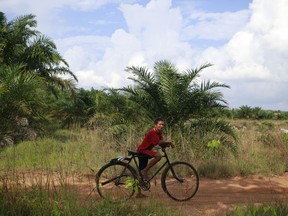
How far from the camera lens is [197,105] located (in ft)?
45.3

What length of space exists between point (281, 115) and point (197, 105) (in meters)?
29.4

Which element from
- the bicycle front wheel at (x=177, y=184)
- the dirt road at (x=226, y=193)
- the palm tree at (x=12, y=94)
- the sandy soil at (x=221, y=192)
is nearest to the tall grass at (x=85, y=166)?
the sandy soil at (x=221, y=192)

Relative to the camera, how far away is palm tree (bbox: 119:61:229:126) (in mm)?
13664

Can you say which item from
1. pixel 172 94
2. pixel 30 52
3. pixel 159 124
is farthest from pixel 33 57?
pixel 159 124

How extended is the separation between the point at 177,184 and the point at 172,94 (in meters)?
6.15

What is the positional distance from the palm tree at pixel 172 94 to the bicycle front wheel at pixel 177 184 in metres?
5.74

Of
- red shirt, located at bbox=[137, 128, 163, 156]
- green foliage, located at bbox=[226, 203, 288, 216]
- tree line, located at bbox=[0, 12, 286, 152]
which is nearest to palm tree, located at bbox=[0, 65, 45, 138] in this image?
tree line, located at bbox=[0, 12, 286, 152]

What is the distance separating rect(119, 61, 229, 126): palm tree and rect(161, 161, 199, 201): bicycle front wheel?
18.8ft

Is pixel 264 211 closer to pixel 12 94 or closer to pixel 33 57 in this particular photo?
pixel 12 94

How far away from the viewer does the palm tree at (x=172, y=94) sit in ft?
44.8

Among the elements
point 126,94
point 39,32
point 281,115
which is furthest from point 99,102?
point 281,115

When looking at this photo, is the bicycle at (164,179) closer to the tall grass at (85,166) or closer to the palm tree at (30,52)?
the tall grass at (85,166)

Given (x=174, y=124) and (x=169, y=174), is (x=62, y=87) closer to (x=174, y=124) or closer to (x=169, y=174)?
(x=174, y=124)

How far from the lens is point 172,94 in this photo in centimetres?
1362
